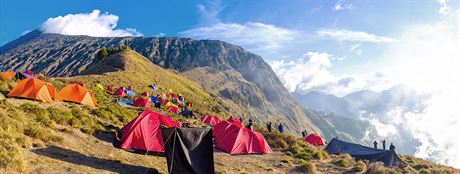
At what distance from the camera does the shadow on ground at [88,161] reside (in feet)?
49.7

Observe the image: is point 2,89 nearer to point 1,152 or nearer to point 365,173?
point 1,152

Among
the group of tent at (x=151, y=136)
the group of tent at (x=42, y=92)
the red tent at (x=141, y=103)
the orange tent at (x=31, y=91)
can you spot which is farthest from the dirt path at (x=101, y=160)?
the red tent at (x=141, y=103)

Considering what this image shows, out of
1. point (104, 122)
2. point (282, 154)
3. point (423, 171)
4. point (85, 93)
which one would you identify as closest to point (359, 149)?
point (423, 171)

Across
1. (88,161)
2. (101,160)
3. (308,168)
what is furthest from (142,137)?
(308,168)

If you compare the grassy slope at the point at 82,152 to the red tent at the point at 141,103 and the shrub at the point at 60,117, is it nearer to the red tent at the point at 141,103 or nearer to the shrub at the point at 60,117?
the shrub at the point at 60,117

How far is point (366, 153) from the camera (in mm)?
31984

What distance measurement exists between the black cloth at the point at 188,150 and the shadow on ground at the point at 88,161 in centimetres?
110

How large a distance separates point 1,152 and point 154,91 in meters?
66.9

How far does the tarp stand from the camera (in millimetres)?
30328

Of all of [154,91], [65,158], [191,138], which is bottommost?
[65,158]

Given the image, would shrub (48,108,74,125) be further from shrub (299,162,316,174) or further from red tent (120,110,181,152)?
shrub (299,162,316,174)

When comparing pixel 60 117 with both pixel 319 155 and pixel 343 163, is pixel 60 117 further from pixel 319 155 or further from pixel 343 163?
pixel 343 163

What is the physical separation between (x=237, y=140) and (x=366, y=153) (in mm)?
12738

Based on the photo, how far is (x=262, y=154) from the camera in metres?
25.7
